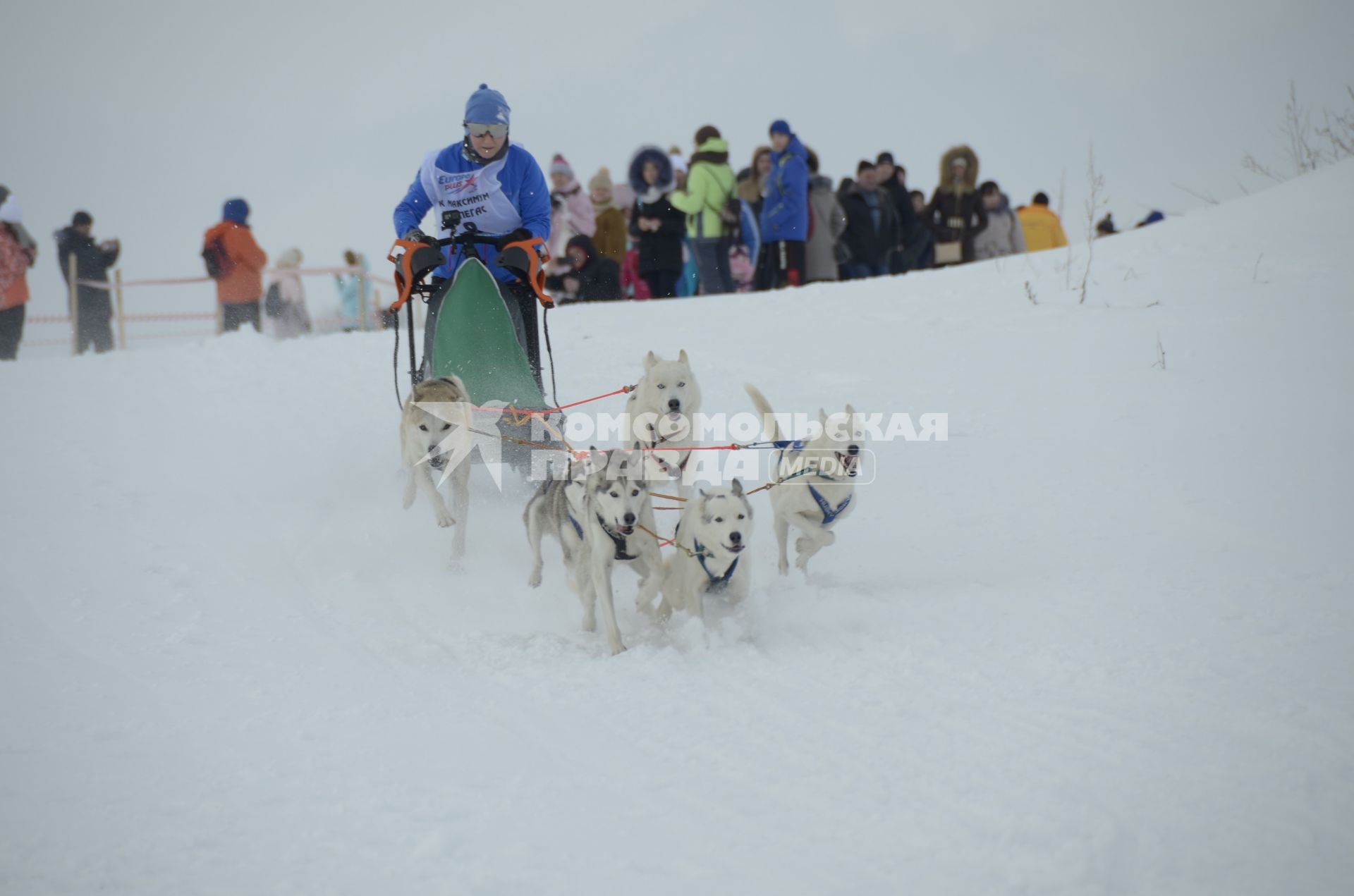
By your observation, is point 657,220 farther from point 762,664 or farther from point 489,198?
point 762,664

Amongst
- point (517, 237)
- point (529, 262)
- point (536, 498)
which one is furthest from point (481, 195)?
point (536, 498)

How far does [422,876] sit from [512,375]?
297 centimetres

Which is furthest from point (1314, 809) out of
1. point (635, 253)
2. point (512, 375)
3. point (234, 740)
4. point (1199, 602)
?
point (635, 253)

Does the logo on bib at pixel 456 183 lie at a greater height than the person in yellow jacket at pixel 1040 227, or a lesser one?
lesser

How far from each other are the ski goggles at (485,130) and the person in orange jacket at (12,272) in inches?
258

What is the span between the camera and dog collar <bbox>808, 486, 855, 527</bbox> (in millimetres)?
4180

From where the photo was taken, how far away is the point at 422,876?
1.98 meters

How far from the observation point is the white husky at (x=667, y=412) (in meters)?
4.77

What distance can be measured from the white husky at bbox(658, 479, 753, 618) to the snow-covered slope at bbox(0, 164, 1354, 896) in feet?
0.48

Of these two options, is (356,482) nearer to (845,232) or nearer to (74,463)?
(74,463)

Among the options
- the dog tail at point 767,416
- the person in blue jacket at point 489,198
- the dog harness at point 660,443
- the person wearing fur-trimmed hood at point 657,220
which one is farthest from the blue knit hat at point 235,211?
the dog tail at point 767,416

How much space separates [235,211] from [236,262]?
459mm

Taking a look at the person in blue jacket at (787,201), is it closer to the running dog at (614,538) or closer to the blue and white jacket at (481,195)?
the blue and white jacket at (481,195)

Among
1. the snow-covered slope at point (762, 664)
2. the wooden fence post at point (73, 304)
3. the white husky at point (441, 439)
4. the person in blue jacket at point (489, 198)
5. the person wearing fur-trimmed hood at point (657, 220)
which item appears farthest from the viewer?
the wooden fence post at point (73, 304)
